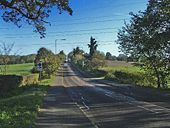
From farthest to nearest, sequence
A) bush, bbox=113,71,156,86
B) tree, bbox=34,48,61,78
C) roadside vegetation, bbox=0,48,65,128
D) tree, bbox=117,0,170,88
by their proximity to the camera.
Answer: tree, bbox=34,48,61,78
bush, bbox=113,71,156,86
tree, bbox=117,0,170,88
roadside vegetation, bbox=0,48,65,128

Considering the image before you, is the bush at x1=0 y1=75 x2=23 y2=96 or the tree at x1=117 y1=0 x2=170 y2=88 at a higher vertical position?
the tree at x1=117 y1=0 x2=170 y2=88

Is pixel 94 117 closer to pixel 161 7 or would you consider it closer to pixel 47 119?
pixel 47 119

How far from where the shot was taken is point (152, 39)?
42250 mm

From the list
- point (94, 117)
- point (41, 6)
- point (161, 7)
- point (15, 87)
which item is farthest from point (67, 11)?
point (15, 87)

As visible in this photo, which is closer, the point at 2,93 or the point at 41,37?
the point at 41,37

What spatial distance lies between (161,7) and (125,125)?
A: 27410 mm

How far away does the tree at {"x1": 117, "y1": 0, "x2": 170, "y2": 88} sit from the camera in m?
41.8

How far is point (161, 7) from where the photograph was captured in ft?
140

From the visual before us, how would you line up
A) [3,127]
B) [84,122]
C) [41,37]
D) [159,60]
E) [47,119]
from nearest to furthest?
1. [3,127]
2. [84,122]
3. [47,119]
4. [41,37]
5. [159,60]

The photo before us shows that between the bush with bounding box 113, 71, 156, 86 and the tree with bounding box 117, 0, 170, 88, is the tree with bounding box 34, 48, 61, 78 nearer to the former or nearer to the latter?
the bush with bounding box 113, 71, 156, 86

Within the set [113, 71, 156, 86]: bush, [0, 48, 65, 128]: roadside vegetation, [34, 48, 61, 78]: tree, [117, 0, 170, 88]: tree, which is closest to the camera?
[0, 48, 65, 128]: roadside vegetation

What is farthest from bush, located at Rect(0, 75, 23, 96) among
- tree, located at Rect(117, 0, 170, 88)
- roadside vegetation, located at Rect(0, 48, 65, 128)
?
tree, located at Rect(117, 0, 170, 88)

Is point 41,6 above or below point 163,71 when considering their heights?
above

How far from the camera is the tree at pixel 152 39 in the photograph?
137 ft
